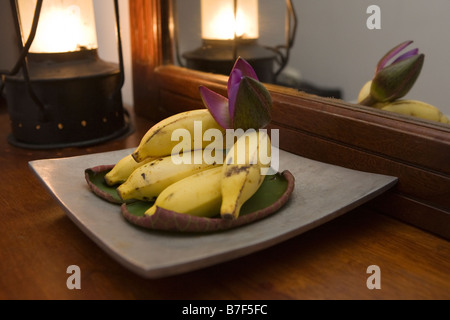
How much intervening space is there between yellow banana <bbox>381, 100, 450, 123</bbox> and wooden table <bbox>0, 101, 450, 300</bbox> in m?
0.12

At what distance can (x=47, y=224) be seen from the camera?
17.5 inches

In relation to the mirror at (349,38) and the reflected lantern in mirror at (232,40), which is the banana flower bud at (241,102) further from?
the reflected lantern in mirror at (232,40)

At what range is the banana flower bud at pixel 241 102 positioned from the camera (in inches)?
14.8

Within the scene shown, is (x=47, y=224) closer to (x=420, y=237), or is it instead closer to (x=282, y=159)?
(x=282, y=159)

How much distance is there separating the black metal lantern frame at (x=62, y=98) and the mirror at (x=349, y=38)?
21 centimetres

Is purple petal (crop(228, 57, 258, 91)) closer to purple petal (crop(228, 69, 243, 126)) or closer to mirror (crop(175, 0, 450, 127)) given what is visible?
purple petal (crop(228, 69, 243, 126))

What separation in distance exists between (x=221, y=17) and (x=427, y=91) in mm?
413

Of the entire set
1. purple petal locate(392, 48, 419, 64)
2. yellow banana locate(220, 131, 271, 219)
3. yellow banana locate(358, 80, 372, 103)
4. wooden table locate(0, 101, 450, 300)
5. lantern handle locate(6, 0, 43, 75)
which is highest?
lantern handle locate(6, 0, 43, 75)

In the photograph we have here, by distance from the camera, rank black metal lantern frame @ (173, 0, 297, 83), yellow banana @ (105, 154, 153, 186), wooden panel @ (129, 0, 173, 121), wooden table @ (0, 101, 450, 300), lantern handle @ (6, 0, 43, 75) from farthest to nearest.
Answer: wooden panel @ (129, 0, 173, 121), black metal lantern frame @ (173, 0, 297, 83), lantern handle @ (6, 0, 43, 75), yellow banana @ (105, 154, 153, 186), wooden table @ (0, 101, 450, 300)

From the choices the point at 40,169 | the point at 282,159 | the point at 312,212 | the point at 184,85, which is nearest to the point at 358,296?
the point at 312,212

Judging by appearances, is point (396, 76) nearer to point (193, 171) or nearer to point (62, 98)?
point (193, 171)

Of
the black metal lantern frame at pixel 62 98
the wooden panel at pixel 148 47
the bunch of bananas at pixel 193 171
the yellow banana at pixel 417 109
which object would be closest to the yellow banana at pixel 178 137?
the bunch of bananas at pixel 193 171

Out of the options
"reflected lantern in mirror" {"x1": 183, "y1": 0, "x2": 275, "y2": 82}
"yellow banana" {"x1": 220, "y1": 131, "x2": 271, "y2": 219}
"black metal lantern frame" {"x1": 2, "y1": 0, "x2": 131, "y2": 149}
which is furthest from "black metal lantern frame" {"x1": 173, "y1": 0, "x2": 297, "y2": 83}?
"yellow banana" {"x1": 220, "y1": 131, "x2": 271, "y2": 219}

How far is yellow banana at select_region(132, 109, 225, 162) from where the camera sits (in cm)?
42
